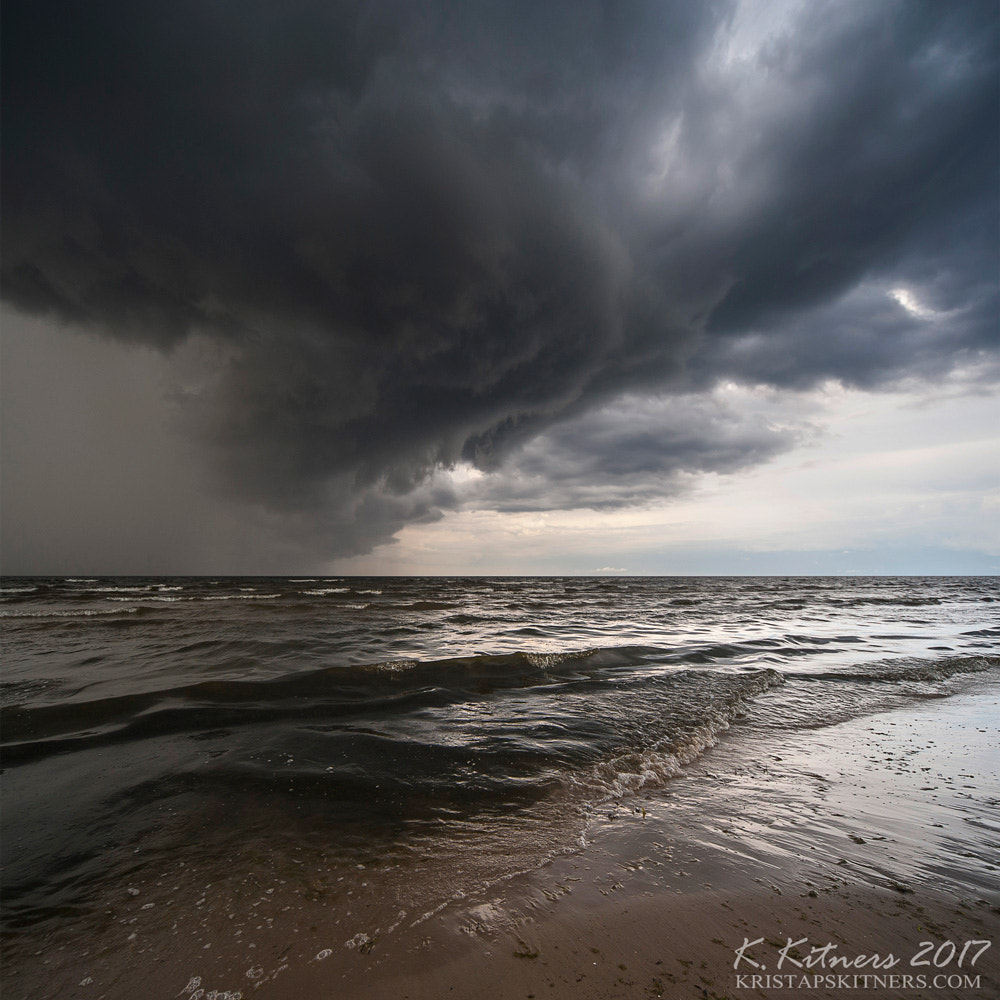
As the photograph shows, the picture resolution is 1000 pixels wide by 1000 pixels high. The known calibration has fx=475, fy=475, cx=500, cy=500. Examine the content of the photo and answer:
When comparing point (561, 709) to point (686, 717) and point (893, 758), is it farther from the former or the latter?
point (893, 758)

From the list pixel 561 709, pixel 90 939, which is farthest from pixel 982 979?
pixel 561 709

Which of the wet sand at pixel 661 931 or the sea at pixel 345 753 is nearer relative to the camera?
the wet sand at pixel 661 931

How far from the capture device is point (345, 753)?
20.1ft

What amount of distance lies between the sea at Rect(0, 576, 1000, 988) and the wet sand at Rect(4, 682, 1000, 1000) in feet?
0.42

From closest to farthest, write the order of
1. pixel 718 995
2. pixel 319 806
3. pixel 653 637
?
pixel 718 995 < pixel 319 806 < pixel 653 637

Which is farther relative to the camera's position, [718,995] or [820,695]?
[820,695]

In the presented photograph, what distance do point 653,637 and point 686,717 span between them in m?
9.15

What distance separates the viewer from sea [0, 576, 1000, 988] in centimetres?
344

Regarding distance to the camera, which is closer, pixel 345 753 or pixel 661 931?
pixel 661 931

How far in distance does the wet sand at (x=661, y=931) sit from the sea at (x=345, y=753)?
128mm

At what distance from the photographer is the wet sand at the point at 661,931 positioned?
2.55 meters

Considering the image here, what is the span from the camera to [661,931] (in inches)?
115

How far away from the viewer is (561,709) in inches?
316

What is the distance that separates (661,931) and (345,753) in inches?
174
